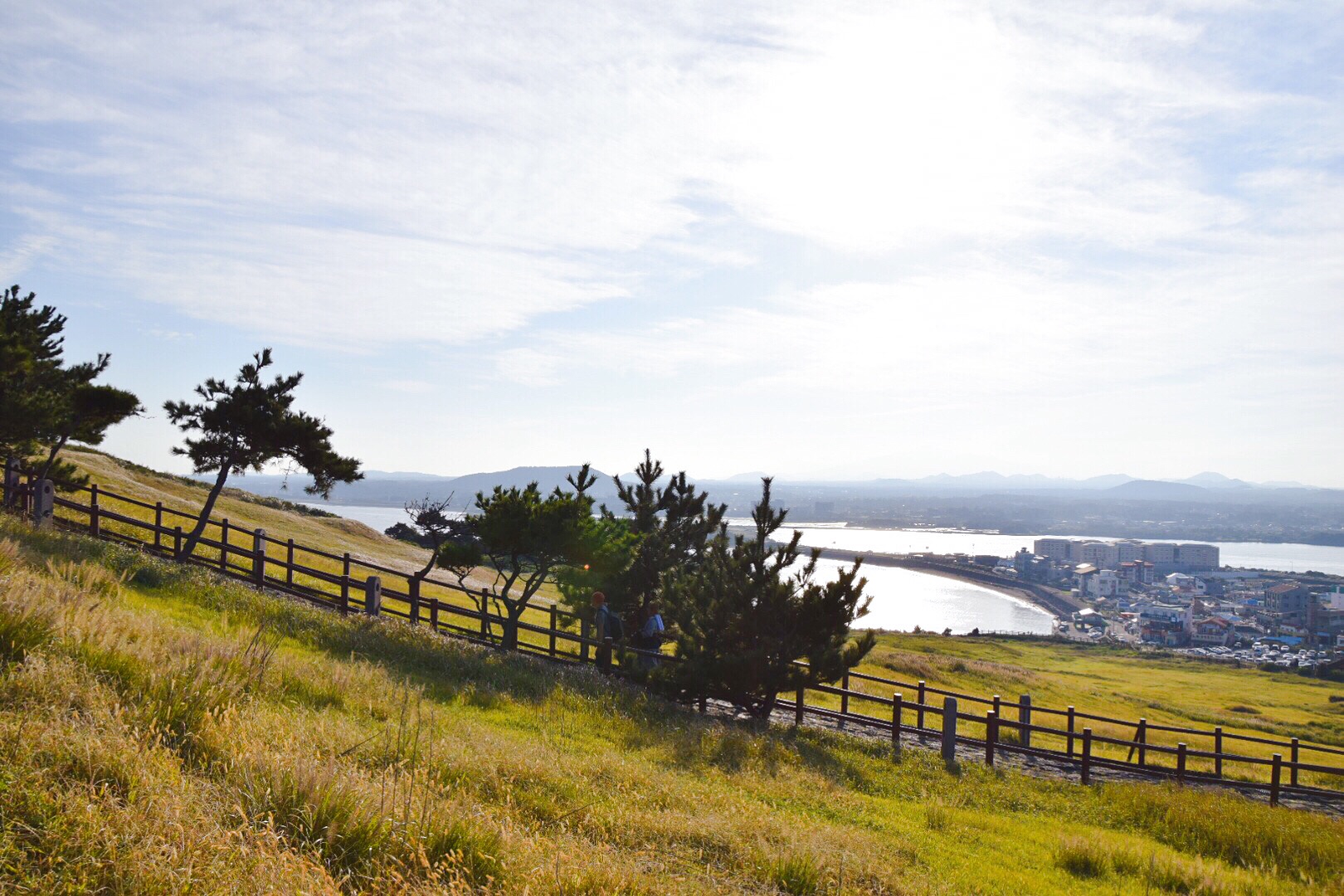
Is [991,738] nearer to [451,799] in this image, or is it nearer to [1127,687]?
[451,799]

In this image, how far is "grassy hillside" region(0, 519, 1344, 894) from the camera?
14.7ft

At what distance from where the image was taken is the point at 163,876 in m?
3.98

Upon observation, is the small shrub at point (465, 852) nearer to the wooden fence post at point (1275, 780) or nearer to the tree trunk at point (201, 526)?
the wooden fence post at point (1275, 780)

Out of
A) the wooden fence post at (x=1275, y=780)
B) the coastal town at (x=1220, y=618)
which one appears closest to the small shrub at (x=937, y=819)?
the wooden fence post at (x=1275, y=780)

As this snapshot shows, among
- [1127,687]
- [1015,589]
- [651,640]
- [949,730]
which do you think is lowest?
[1015,589]

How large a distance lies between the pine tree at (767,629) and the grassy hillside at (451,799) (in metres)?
2.16

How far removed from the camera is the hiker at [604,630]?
18969 mm

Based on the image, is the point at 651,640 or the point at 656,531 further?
the point at 656,531

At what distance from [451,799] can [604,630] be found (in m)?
13.6

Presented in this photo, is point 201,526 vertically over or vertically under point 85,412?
under

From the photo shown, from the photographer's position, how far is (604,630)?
19.5 meters

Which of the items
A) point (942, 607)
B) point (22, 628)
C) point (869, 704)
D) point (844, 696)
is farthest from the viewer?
point (942, 607)

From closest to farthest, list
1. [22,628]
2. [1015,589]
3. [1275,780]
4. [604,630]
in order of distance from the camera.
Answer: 1. [22,628]
2. [1275,780]
3. [604,630]
4. [1015,589]

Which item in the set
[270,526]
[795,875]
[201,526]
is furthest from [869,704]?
[270,526]
